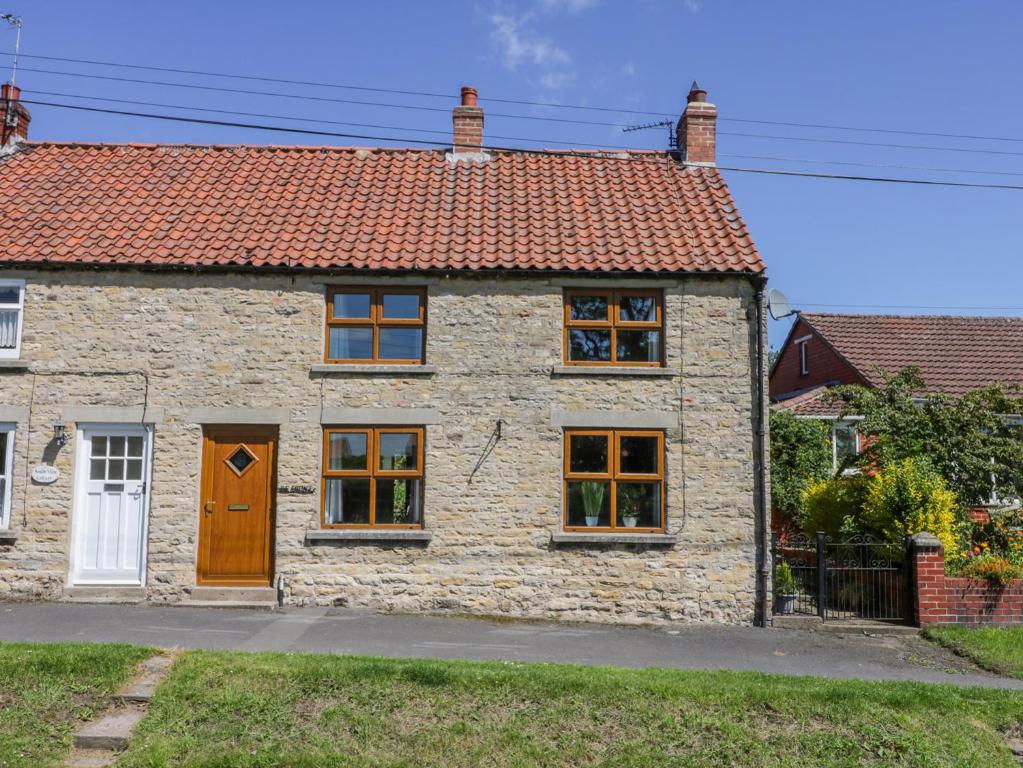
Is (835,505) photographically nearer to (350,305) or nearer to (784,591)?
(784,591)

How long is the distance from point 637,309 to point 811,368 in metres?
15.5

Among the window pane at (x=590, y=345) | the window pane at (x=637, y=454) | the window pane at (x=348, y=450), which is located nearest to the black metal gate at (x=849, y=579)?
the window pane at (x=637, y=454)

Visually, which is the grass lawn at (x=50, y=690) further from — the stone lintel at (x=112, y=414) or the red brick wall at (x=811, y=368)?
the red brick wall at (x=811, y=368)

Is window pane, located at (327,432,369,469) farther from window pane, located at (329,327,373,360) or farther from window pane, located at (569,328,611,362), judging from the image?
window pane, located at (569,328,611,362)

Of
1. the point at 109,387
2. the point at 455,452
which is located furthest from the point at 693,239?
the point at 109,387

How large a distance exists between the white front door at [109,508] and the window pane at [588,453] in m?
6.29

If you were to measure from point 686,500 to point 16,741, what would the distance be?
8.73 m

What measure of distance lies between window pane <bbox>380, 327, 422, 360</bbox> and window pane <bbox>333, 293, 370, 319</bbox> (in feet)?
1.45

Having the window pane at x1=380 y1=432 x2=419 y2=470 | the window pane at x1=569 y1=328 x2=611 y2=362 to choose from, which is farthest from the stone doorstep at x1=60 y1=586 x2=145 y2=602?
the window pane at x1=569 y1=328 x2=611 y2=362

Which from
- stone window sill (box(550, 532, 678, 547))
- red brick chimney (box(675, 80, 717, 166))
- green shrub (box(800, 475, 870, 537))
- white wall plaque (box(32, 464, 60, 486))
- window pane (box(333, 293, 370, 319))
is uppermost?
red brick chimney (box(675, 80, 717, 166))

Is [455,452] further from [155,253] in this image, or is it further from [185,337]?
[155,253]

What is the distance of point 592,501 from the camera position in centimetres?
1266

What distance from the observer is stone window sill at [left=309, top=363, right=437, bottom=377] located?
1265cm

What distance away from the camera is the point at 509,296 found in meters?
13.0
